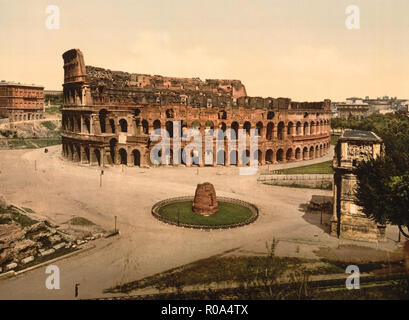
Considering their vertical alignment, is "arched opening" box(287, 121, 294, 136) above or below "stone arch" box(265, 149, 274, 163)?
above

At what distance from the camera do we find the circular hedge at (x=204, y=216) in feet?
89.1

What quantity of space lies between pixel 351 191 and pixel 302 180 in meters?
16.5

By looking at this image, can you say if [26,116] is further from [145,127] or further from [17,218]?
[17,218]

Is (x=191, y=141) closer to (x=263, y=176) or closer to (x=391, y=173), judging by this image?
(x=263, y=176)

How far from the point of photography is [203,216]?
96.1ft

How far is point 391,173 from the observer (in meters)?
19.4

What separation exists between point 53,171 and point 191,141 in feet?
67.3

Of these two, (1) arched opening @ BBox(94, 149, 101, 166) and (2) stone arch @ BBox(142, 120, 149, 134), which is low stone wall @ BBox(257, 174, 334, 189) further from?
(1) arched opening @ BBox(94, 149, 101, 166)

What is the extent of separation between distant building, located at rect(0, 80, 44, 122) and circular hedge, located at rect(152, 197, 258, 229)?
7317cm

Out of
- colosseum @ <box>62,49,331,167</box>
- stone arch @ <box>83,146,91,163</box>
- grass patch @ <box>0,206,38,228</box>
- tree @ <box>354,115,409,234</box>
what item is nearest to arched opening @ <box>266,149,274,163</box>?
colosseum @ <box>62,49,331,167</box>

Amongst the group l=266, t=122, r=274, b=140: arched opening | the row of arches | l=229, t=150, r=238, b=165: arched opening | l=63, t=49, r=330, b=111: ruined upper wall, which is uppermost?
l=63, t=49, r=330, b=111: ruined upper wall

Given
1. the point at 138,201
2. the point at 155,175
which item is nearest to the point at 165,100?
the point at 155,175

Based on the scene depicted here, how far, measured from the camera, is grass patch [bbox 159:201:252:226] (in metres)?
28.1

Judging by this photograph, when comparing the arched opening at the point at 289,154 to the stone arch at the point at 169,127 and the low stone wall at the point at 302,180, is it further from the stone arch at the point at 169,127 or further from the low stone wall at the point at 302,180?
the stone arch at the point at 169,127
